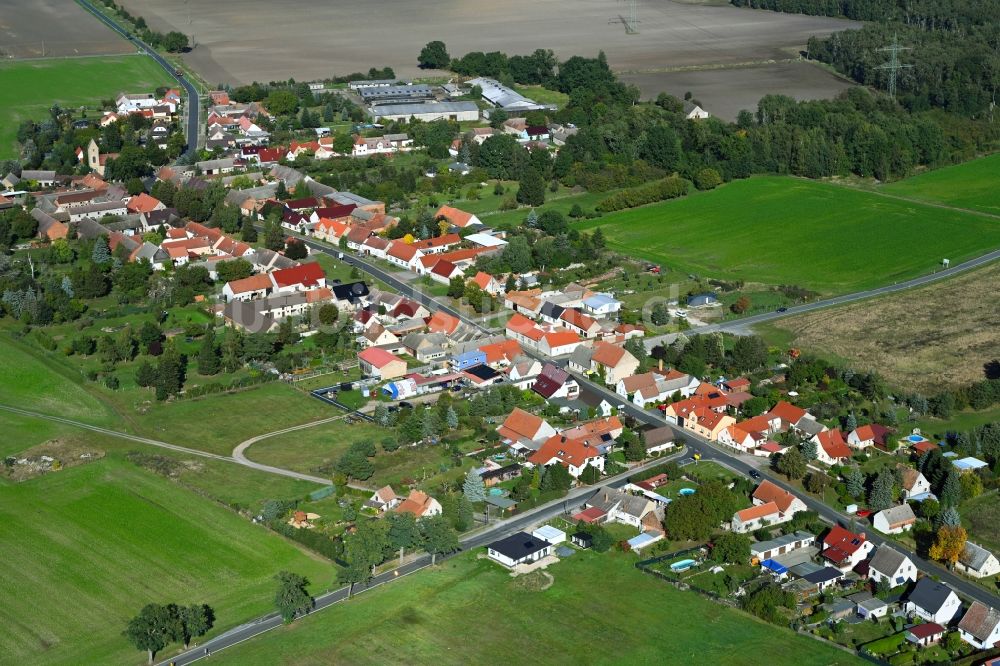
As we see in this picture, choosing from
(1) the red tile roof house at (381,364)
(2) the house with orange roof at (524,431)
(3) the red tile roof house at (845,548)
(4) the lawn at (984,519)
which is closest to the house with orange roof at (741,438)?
(2) the house with orange roof at (524,431)

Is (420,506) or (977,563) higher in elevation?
(420,506)

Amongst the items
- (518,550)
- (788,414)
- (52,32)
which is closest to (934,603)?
(518,550)

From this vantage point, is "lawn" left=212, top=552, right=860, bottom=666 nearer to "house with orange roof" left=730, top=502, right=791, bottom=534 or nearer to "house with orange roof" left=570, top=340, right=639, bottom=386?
"house with orange roof" left=730, top=502, right=791, bottom=534

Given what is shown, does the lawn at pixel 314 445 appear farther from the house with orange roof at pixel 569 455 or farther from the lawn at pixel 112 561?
the house with orange roof at pixel 569 455

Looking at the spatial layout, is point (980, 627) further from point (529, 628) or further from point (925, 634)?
point (529, 628)

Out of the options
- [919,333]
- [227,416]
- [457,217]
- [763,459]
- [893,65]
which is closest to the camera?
[763,459]
